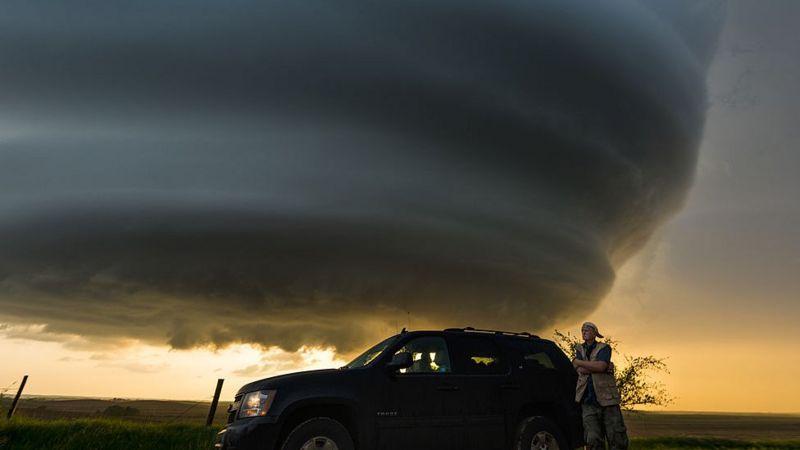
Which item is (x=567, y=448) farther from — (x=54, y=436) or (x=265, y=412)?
(x=54, y=436)

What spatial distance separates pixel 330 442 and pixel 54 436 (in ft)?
37.9

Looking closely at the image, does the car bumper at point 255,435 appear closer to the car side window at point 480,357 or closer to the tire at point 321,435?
the tire at point 321,435

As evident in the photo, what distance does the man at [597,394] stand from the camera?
8.83 m

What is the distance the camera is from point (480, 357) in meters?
8.91

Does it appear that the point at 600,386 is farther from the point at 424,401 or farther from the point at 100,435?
the point at 100,435

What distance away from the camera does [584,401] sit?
9.20m

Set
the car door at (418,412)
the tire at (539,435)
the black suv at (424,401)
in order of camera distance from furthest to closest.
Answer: the tire at (539,435) < the car door at (418,412) < the black suv at (424,401)

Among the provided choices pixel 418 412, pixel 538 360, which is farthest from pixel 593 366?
pixel 418 412

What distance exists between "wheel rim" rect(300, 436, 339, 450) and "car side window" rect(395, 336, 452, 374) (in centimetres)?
162

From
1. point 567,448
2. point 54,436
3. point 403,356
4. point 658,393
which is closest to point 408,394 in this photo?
point 403,356

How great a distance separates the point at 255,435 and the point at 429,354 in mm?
2893

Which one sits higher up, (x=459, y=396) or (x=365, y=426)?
(x=459, y=396)

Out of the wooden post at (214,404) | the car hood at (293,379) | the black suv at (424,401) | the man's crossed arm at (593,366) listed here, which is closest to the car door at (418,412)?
the black suv at (424,401)

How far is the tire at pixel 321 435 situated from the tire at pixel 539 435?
284 cm
